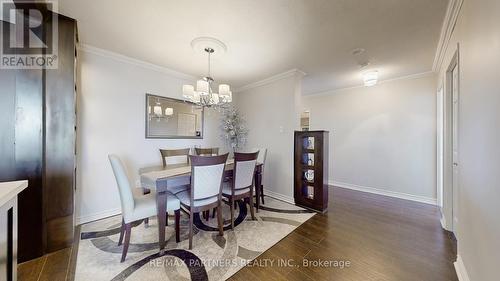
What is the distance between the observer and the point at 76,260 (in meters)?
1.78

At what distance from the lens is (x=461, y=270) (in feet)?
5.08

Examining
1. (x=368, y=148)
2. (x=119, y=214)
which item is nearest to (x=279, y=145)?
(x=368, y=148)

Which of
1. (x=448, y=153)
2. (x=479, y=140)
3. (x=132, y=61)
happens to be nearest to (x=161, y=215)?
(x=132, y=61)

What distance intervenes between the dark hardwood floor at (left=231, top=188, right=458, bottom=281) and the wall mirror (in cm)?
238

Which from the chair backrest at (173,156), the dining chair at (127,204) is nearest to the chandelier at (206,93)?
the chair backrest at (173,156)

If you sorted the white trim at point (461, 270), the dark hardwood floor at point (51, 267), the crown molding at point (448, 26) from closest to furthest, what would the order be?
the white trim at point (461, 270)
the dark hardwood floor at point (51, 267)
the crown molding at point (448, 26)

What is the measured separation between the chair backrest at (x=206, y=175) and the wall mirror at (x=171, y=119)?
128cm

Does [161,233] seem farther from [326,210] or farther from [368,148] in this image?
[368,148]

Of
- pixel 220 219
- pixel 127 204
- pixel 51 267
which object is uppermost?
pixel 127 204

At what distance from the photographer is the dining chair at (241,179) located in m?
2.36

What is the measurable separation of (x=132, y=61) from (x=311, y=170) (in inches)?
135

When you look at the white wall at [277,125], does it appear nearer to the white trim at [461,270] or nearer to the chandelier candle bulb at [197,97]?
the chandelier candle bulb at [197,97]

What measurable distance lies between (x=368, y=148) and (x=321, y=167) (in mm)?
1946

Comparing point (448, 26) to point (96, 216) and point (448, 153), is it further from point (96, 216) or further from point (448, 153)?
point (96, 216)
